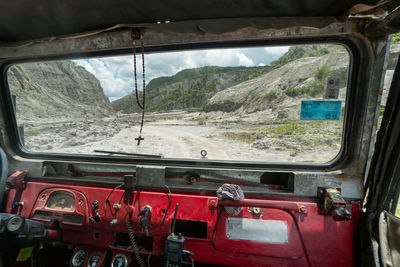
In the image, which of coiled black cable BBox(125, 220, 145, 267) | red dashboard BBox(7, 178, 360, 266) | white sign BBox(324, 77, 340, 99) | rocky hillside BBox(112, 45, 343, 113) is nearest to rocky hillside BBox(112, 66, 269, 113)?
rocky hillside BBox(112, 45, 343, 113)

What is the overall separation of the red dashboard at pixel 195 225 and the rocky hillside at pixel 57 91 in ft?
2.56

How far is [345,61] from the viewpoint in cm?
159

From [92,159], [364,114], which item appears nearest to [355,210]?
[364,114]

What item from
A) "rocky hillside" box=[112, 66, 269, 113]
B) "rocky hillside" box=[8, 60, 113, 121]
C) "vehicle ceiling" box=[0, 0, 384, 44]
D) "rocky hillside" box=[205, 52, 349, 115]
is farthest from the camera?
"rocky hillside" box=[8, 60, 113, 121]

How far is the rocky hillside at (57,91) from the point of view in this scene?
2.05 metres

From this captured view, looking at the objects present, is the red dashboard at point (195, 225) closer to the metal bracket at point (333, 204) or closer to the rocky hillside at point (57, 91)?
the metal bracket at point (333, 204)

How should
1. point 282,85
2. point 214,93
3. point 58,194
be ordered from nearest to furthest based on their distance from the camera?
point 282,85 → point 214,93 → point 58,194

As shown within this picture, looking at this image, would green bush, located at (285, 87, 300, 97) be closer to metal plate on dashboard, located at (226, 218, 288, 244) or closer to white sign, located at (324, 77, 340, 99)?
white sign, located at (324, 77, 340, 99)

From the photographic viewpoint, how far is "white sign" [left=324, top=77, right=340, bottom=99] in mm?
1591

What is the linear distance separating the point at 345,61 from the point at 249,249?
1670 millimetres

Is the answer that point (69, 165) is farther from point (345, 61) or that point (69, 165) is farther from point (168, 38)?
point (345, 61)

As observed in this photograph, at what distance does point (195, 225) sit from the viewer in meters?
1.89

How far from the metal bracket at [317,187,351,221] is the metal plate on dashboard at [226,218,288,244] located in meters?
0.34

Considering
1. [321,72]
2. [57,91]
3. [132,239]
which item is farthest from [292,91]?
[57,91]
